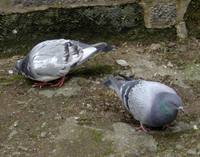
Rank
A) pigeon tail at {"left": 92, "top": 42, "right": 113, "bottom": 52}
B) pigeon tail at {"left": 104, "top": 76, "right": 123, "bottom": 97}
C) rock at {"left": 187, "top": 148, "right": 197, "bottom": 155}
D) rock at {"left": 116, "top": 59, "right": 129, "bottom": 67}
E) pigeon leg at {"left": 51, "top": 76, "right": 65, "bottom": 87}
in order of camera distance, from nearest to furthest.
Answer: rock at {"left": 187, "top": 148, "right": 197, "bottom": 155}, pigeon tail at {"left": 104, "top": 76, "right": 123, "bottom": 97}, pigeon leg at {"left": 51, "top": 76, "right": 65, "bottom": 87}, pigeon tail at {"left": 92, "top": 42, "right": 113, "bottom": 52}, rock at {"left": 116, "top": 59, "right": 129, "bottom": 67}

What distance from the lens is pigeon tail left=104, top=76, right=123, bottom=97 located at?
4598mm

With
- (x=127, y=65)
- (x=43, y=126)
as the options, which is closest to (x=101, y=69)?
(x=127, y=65)

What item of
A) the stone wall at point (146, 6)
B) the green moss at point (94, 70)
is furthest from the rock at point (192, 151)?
the stone wall at point (146, 6)

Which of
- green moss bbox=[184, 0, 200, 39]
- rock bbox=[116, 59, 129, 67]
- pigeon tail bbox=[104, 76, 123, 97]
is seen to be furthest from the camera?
green moss bbox=[184, 0, 200, 39]

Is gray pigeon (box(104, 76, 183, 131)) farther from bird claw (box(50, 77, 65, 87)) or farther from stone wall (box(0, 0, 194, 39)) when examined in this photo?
stone wall (box(0, 0, 194, 39))

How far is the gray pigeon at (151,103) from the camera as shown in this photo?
4230 mm

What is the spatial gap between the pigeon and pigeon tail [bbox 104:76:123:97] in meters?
0.38

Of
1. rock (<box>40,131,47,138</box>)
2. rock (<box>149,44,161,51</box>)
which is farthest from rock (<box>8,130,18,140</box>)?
rock (<box>149,44,161,51</box>)

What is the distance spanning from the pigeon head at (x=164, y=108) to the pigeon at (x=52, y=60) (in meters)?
0.95

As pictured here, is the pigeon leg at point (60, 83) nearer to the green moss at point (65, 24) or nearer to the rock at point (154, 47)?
the green moss at point (65, 24)

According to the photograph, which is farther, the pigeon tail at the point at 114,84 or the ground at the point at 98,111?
the pigeon tail at the point at 114,84

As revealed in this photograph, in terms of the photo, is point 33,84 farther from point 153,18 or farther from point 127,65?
point 153,18

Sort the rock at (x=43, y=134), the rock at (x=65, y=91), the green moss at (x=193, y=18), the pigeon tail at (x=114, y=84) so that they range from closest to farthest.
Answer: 1. the rock at (x=43, y=134)
2. the pigeon tail at (x=114, y=84)
3. the rock at (x=65, y=91)
4. the green moss at (x=193, y=18)

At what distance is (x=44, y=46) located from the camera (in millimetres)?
4977
